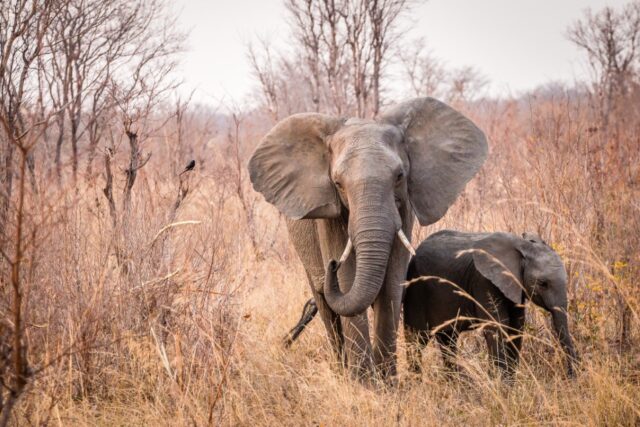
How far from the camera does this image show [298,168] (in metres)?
4.80

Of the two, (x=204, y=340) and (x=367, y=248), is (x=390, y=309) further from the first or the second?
(x=204, y=340)

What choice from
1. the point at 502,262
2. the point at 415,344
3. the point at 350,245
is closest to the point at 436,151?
the point at 502,262

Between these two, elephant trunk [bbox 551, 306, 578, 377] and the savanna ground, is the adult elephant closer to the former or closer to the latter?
the savanna ground

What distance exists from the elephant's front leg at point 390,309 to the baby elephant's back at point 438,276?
0.45m

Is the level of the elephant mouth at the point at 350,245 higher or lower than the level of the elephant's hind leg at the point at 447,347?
higher

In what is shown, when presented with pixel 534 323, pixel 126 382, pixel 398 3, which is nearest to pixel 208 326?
pixel 126 382

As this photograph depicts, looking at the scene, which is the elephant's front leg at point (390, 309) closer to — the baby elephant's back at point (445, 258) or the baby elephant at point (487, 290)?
the baby elephant at point (487, 290)

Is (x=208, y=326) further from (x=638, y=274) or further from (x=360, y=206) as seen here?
(x=638, y=274)

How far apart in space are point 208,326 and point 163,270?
2.54 ft

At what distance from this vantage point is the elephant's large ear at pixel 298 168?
461 cm

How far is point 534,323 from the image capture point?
18.0ft

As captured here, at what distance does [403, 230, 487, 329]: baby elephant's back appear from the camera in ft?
16.3

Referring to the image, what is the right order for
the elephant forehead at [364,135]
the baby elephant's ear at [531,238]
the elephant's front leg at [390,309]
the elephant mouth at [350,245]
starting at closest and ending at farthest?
the elephant mouth at [350,245] → the elephant forehead at [364,135] → the elephant's front leg at [390,309] → the baby elephant's ear at [531,238]

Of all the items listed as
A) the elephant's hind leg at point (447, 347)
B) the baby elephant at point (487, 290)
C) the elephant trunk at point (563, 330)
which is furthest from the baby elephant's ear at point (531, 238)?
the elephant's hind leg at point (447, 347)
